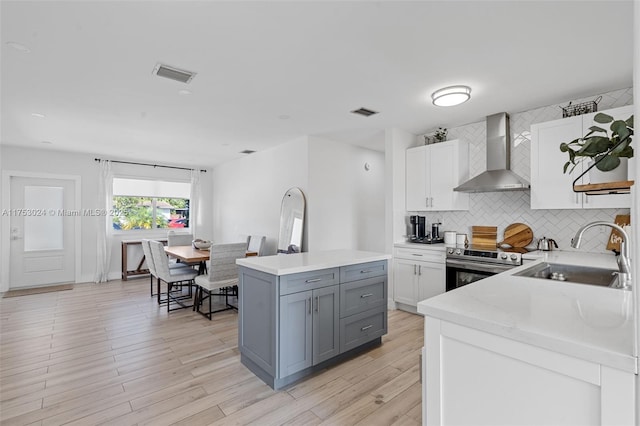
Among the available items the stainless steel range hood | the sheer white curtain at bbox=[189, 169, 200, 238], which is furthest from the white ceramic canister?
the sheer white curtain at bbox=[189, 169, 200, 238]

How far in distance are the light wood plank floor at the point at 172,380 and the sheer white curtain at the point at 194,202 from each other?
361cm

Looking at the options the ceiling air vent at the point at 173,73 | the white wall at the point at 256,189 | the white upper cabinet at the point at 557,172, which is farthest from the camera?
the white wall at the point at 256,189

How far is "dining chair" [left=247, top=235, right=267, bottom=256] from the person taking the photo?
5.35m

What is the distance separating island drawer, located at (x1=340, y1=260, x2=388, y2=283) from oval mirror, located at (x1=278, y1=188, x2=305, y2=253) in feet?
6.42

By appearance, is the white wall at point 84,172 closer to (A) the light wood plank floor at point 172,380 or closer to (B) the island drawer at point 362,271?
(A) the light wood plank floor at point 172,380

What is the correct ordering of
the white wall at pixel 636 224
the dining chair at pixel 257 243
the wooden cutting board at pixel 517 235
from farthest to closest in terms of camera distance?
1. the dining chair at pixel 257 243
2. the wooden cutting board at pixel 517 235
3. the white wall at pixel 636 224

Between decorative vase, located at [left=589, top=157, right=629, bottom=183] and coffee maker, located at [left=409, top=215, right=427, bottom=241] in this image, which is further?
coffee maker, located at [left=409, top=215, right=427, bottom=241]

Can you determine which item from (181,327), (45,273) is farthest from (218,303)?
(45,273)

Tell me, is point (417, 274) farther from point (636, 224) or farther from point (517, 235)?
point (636, 224)

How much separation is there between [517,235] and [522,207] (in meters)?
0.34

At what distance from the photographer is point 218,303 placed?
14.9 ft

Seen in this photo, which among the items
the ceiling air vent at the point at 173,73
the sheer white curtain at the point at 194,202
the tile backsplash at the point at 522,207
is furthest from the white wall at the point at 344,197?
the sheer white curtain at the point at 194,202

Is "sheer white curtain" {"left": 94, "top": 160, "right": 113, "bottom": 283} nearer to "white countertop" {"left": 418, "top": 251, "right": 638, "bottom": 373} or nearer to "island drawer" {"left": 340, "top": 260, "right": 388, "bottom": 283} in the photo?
"island drawer" {"left": 340, "top": 260, "right": 388, "bottom": 283}

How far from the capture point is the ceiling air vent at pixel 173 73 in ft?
8.38
